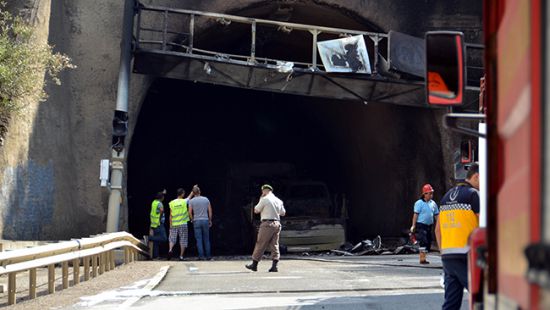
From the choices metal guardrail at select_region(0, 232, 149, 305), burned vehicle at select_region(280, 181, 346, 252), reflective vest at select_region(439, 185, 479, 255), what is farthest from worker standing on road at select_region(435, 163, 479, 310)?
burned vehicle at select_region(280, 181, 346, 252)

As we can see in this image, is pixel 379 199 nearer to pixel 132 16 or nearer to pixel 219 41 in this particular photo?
pixel 219 41

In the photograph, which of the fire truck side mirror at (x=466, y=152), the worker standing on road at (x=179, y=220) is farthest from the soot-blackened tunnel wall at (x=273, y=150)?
the fire truck side mirror at (x=466, y=152)

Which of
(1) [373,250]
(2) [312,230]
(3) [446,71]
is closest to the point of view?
(3) [446,71]

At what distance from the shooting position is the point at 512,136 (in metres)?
2.80

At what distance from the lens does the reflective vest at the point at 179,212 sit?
70.4 ft

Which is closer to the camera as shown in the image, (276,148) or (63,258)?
(63,258)

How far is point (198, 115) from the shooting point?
37719mm

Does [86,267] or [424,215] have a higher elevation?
[424,215]

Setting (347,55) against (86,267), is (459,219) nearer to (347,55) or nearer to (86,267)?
(86,267)

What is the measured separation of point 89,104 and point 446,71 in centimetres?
2143

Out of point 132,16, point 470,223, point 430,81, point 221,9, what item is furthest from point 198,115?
point 430,81

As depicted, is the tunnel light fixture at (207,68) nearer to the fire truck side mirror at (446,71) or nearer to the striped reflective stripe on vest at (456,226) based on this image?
the striped reflective stripe on vest at (456,226)

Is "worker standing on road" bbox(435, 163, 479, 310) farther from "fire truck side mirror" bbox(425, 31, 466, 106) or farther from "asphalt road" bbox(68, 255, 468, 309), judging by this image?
"fire truck side mirror" bbox(425, 31, 466, 106)

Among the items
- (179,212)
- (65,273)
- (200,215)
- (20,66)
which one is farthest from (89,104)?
(65,273)
